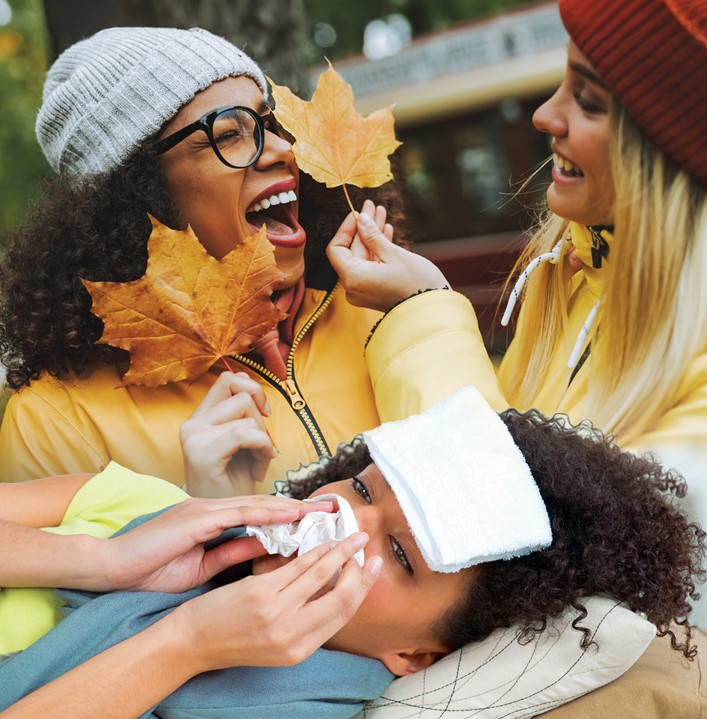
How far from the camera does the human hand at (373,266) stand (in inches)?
70.2

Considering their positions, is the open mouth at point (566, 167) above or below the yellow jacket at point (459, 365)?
above

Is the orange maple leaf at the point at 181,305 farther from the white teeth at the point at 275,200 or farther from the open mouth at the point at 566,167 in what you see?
the open mouth at the point at 566,167

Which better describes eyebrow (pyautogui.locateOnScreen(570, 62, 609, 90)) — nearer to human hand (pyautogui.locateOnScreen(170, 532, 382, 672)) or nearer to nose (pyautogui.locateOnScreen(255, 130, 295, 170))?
nose (pyautogui.locateOnScreen(255, 130, 295, 170))

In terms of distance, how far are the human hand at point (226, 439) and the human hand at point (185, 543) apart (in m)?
0.19

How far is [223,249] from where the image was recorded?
179cm

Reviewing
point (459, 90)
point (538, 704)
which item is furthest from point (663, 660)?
point (459, 90)

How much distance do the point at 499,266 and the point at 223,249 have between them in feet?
2.12

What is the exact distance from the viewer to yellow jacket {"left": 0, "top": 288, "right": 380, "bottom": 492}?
176 cm

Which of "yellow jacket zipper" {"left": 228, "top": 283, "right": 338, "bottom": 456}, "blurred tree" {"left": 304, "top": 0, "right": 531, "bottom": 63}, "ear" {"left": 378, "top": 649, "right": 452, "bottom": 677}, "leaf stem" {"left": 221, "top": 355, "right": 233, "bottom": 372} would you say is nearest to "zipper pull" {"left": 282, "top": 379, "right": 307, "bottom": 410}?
"yellow jacket zipper" {"left": 228, "top": 283, "right": 338, "bottom": 456}

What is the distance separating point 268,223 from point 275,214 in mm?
26

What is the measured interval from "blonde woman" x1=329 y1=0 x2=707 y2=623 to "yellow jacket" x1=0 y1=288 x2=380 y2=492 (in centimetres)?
12

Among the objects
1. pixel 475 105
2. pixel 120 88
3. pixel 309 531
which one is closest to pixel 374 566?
pixel 309 531

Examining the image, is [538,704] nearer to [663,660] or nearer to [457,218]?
[663,660]

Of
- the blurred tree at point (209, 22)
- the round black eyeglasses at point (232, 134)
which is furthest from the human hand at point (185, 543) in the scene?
the blurred tree at point (209, 22)
